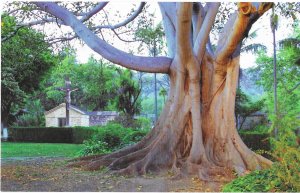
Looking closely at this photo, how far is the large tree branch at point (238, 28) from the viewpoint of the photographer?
5383 millimetres

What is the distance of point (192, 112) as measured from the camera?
7371 mm

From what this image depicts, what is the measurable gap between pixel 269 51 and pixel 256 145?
14184 millimetres

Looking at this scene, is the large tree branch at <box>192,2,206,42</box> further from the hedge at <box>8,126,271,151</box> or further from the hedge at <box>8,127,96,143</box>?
the hedge at <box>8,127,96,143</box>

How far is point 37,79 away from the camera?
63.6 ft

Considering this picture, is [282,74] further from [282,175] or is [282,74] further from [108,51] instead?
[282,175]

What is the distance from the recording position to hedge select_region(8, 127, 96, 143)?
18.0 meters

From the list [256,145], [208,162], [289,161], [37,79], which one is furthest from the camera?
[37,79]

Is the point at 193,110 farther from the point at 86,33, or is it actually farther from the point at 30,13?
the point at 30,13

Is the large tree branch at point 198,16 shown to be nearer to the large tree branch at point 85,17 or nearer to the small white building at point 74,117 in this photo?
the large tree branch at point 85,17

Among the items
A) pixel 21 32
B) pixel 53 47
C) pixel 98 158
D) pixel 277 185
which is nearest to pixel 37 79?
pixel 53 47

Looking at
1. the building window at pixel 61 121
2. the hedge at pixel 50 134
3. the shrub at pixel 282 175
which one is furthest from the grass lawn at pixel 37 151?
the building window at pixel 61 121

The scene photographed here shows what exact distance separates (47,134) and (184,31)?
43.9 ft

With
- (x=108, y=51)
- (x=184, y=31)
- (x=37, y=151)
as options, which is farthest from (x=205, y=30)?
(x=37, y=151)

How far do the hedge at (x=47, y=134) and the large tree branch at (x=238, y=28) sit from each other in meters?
11.3
